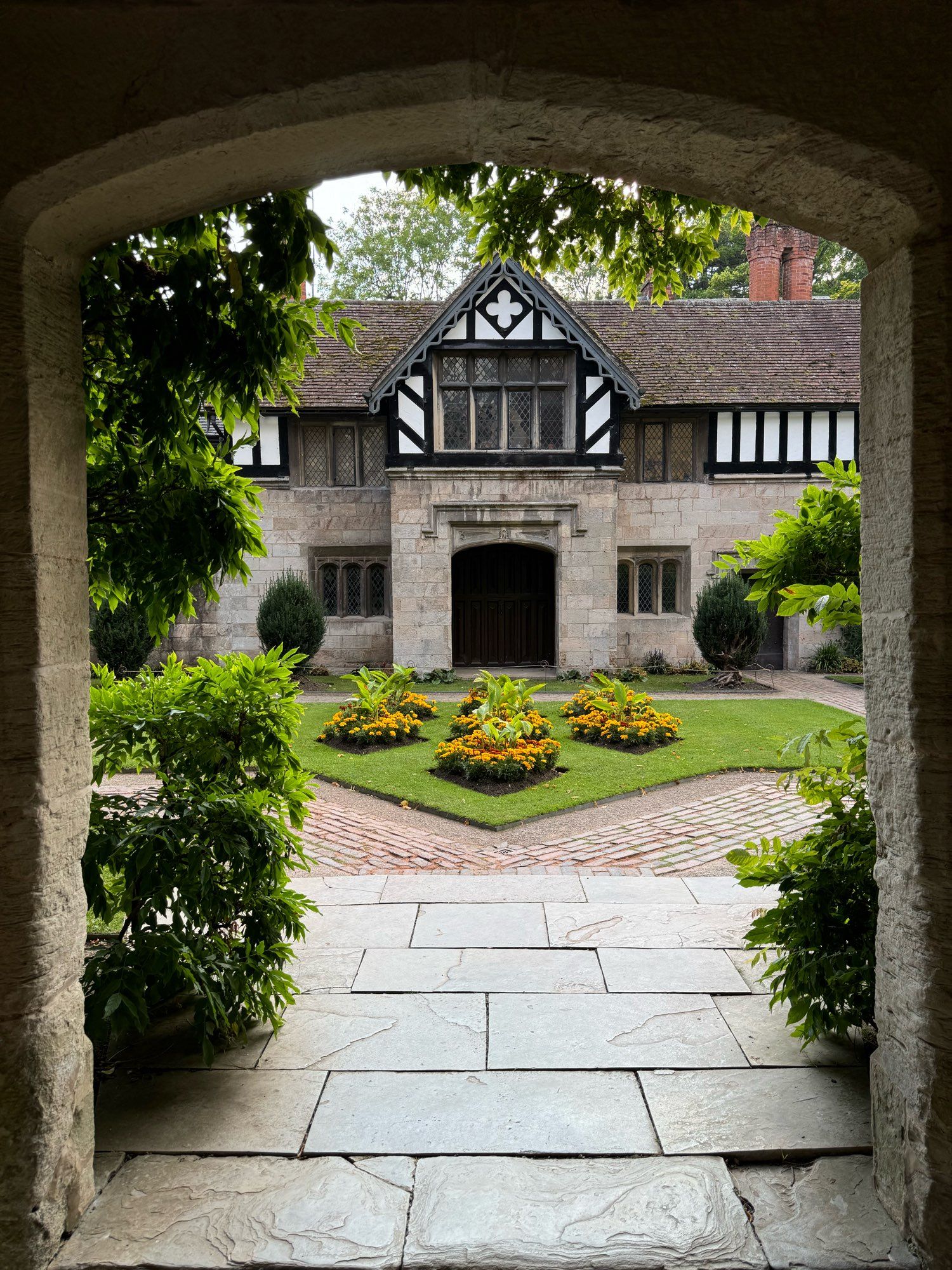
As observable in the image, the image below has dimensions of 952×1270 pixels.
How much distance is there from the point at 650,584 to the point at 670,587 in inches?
17.7

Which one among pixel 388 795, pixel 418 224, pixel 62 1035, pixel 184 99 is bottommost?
pixel 388 795

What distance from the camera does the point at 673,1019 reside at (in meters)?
3.70

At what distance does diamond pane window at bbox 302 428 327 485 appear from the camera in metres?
17.2

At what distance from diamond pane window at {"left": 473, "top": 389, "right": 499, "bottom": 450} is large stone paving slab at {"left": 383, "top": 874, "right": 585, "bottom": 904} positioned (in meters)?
11.7

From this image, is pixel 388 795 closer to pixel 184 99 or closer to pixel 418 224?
pixel 184 99

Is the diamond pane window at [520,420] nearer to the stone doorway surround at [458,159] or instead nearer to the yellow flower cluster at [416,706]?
the yellow flower cluster at [416,706]

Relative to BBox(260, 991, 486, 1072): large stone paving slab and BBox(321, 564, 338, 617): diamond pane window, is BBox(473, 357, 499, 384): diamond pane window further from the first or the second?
BBox(260, 991, 486, 1072): large stone paving slab

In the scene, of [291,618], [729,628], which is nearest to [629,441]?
[729,628]

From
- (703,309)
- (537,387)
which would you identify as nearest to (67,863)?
(537,387)

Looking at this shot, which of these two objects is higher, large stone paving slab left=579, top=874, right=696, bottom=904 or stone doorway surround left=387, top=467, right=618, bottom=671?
stone doorway surround left=387, top=467, right=618, bottom=671

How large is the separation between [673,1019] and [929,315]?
2.91 metres

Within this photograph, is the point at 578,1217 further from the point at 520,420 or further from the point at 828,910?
the point at 520,420

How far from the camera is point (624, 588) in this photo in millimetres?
17891

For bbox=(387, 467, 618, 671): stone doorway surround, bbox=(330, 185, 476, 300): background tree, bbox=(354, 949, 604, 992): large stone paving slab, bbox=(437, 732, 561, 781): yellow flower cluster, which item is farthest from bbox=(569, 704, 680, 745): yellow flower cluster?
bbox=(330, 185, 476, 300): background tree
